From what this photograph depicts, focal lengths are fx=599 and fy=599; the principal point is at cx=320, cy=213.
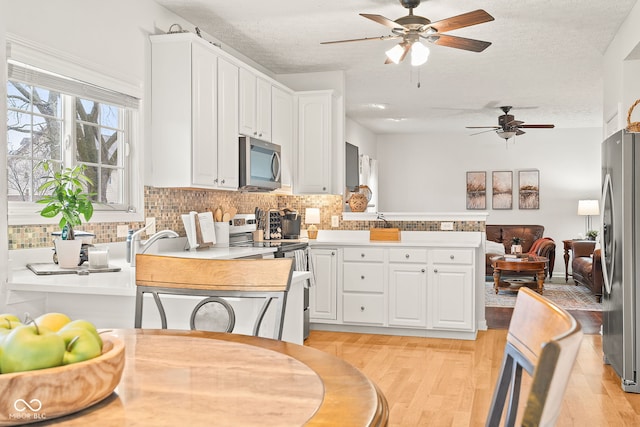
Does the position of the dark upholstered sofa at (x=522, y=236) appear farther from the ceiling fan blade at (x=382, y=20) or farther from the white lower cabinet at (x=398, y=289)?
the ceiling fan blade at (x=382, y=20)

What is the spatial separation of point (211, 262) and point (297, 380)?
0.77 meters

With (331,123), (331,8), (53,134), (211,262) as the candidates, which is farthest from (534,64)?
(211,262)

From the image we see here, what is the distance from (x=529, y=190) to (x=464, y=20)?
23.9ft

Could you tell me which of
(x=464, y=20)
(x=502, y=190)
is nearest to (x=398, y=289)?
(x=464, y=20)

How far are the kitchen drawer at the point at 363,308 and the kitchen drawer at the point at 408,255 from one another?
0.38 meters

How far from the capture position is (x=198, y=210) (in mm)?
4797

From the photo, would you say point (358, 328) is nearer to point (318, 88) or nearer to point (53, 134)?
point (318, 88)

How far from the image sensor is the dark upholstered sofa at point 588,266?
23.7 feet

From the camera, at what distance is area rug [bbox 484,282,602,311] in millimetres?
7086

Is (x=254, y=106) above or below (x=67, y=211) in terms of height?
above

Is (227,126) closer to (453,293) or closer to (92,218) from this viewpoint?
(92,218)

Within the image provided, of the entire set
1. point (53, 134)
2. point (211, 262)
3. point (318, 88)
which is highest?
point (318, 88)

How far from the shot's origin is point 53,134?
342cm

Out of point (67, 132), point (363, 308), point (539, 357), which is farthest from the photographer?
point (363, 308)
